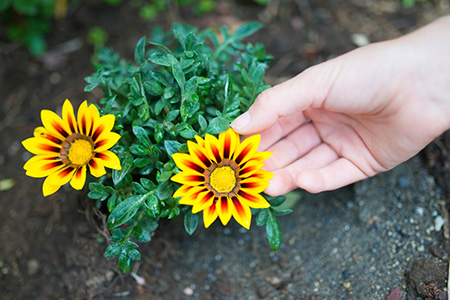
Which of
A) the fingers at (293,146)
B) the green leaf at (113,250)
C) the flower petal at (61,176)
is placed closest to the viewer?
the flower petal at (61,176)

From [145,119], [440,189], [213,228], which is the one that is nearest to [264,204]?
[145,119]

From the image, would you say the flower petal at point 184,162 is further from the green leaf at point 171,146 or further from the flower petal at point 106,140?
the flower petal at point 106,140

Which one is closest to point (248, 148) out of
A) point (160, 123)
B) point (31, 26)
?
point (160, 123)

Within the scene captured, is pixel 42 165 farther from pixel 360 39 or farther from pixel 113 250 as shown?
pixel 360 39

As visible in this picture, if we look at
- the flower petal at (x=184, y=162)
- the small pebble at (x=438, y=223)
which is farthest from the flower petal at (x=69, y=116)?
the small pebble at (x=438, y=223)

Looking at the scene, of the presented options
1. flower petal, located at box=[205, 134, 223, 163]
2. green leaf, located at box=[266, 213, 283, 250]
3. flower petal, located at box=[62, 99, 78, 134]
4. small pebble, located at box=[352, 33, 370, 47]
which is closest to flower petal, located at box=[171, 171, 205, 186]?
flower petal, located at box=[205, 134, 223, 163]

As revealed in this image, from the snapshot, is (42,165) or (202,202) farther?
(42,165)

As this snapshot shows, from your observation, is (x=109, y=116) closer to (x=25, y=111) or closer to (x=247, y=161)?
(x=247, y=161)
